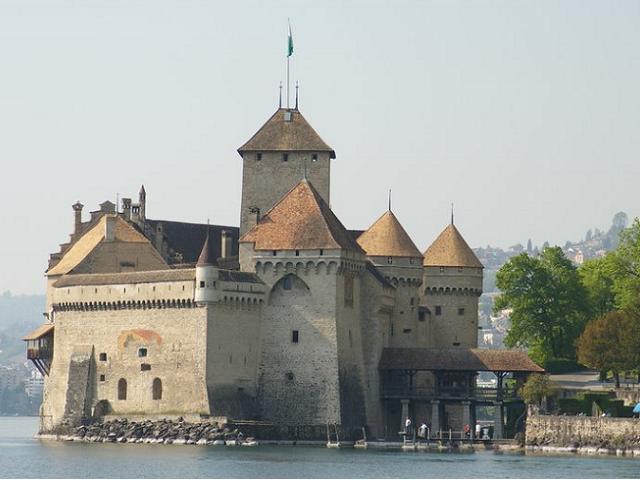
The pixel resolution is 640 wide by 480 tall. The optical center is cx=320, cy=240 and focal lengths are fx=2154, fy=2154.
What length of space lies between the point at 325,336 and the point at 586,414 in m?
12.7

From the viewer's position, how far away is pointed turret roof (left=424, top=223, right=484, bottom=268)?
368 ft

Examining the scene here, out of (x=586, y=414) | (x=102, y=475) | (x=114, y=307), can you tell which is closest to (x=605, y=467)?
(x=586, y=414)

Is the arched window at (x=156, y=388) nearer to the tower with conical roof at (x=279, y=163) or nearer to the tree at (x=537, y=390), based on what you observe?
the tower with conical roof at (x=279, y=163)

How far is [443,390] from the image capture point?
104875mm

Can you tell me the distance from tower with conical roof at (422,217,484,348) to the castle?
0.10 metres

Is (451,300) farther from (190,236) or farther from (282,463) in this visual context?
(282,463)

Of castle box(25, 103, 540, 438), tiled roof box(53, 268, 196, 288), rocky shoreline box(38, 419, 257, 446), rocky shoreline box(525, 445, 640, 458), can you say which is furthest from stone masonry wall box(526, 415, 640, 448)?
tiled roof box(53, 268, 196, 288)

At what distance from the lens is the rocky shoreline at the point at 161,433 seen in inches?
3844

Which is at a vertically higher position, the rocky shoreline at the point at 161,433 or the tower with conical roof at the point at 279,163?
the tower with conical roof at the point at 279,163

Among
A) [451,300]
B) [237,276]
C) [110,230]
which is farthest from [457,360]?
[110,230]

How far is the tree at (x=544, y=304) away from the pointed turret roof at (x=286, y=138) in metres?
14.0

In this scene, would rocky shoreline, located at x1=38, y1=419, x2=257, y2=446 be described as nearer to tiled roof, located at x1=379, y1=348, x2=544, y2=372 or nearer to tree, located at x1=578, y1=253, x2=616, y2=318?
tiled roof, located at x1=379, y1=348, x2=544, y2=372

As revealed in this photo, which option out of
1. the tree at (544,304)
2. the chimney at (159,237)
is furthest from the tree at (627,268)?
the chimney at (159,237)

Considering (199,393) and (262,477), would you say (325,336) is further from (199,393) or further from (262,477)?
(262,477)
